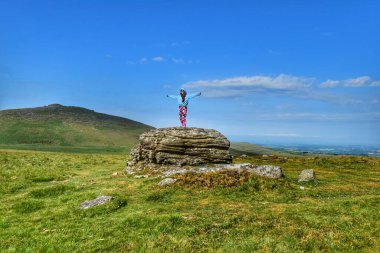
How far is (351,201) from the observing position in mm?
21547

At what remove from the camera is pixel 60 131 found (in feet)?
509

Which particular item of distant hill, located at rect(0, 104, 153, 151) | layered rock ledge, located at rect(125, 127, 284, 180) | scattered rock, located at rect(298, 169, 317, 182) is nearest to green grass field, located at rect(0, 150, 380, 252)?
scattered rock, located at rect(298, 169, 317, 182)

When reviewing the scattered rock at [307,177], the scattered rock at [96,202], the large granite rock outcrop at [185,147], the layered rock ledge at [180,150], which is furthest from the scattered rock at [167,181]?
the scattered rock at [307,177]

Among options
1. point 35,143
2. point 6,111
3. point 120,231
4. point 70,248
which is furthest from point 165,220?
point 6,111

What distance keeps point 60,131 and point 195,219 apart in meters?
148

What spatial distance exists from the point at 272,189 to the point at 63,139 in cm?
12914

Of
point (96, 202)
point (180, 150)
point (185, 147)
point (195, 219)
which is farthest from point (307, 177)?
point (96, 202)

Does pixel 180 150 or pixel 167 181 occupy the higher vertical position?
pixel 180 150

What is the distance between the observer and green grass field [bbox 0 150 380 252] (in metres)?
15.9

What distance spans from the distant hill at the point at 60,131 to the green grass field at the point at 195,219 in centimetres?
9944

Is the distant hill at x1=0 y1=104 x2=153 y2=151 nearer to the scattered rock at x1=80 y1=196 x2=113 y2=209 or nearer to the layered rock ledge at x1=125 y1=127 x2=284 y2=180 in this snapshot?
the layered rock ledge at x1=125 y1=127 x2=284 y2=180

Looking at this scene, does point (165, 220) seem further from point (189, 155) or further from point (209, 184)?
point (189, 155)

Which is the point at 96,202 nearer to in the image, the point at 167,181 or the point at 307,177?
the point at 167,181

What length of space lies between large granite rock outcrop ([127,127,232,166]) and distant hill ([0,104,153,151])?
85643mm
